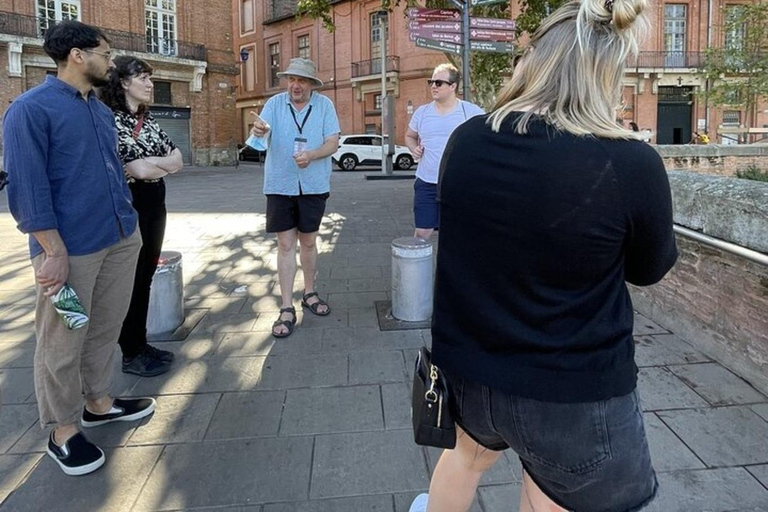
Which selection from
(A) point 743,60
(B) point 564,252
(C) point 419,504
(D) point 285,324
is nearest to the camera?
(B) point 564,252

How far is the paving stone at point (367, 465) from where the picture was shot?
2557mm

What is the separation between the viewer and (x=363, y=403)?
335 centimetres

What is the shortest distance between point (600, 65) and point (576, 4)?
203 mm

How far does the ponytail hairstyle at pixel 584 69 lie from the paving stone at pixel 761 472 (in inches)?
83.7

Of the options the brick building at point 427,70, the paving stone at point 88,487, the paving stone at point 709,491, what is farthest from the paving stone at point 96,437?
the brick building at point 427,70

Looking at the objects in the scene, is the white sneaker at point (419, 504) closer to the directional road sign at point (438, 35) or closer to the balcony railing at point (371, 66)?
the directional road sign at point (438, 35)

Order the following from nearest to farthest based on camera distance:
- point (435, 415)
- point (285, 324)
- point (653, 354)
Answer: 1. point (435, 415)
2. point (653, 354)
3. point (285, 324)

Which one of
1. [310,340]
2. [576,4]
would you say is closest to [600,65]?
[576,4]

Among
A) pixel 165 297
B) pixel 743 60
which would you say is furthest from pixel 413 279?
pixel 743 60

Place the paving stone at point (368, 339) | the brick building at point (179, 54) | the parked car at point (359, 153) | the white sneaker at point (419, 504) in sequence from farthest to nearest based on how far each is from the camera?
the parked car at point (359, 153) → the brick building at point (179, 54) → the paving stone at point (368, 339) → the white sneaker at point (419, 504)

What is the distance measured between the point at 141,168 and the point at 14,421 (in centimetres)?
161

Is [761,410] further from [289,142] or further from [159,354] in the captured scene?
[159,354]

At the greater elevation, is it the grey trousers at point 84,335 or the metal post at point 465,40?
the metal post at point 465,40

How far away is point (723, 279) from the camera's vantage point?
3730 mm
